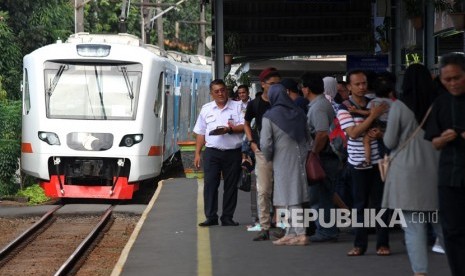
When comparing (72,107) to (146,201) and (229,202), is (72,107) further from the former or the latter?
(229,202)

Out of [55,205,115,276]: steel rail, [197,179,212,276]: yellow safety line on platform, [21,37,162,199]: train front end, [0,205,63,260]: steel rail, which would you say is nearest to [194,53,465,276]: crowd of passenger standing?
[197,179,212,276]: yellow safety line on platform

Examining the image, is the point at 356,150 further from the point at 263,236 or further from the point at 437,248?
the point at 263,236

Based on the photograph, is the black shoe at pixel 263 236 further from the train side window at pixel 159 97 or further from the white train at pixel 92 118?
the train side window at pixel 159 97

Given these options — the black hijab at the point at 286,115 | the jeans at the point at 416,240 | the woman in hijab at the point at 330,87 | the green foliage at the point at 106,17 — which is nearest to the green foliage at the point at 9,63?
the green foliage at the point at 106,17

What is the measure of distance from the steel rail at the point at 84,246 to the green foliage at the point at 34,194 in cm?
307

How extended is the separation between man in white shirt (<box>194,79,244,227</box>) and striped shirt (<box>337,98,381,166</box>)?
2884 millimetres

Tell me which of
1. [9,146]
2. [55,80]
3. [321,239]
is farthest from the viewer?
[9,146]

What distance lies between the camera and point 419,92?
9391 millimetres

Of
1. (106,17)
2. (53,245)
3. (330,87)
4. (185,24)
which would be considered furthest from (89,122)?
(185,24)

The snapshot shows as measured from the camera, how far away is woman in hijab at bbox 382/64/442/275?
30.3 feet

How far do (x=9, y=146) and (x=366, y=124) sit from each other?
16021 mm

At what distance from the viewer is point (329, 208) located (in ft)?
41.3

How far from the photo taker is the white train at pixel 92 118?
21359mm

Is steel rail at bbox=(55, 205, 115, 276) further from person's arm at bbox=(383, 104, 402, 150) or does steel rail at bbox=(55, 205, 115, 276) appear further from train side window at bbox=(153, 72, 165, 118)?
person's arm at bbox=(383, 104, 402, 150)
